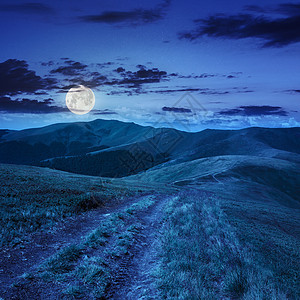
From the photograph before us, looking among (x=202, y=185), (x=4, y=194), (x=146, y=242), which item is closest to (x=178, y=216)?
(x=146, y=242)

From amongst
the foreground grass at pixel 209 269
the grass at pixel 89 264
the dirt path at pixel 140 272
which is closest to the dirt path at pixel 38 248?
the grass at pixel 89 264

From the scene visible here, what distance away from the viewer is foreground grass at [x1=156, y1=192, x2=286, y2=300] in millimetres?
7227

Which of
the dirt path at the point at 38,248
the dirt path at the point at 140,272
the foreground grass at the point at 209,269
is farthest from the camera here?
the dirt path at the point at 38,248

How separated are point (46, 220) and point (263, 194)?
50373 mm

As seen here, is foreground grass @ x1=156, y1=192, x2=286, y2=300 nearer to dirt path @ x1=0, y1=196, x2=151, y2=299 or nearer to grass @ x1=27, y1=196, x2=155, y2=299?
grass @ x1=27, y1=196, x2=155, y2=299

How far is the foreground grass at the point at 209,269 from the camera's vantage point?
7.23 m

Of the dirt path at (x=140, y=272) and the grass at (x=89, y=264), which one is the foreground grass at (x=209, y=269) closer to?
the dirt path at (x=140, y=272)

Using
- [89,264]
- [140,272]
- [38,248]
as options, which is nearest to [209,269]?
[140,272]

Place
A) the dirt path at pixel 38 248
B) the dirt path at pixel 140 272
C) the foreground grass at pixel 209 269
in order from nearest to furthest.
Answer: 1. the foreground grass at pixel 209 269
2. the dirt path at pixel 140 272
3. the dirt path at pixel 38 248

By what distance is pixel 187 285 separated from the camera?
7527 mm

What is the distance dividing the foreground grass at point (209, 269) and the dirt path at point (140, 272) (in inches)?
16.2

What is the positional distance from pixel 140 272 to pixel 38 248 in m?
5.16

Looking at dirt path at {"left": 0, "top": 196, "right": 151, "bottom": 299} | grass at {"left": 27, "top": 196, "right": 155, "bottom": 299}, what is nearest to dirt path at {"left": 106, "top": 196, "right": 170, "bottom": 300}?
grass at {"left": 27, "top": 196, "right": 155, "bottom": 299}

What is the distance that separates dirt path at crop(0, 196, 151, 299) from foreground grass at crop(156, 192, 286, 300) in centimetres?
501
